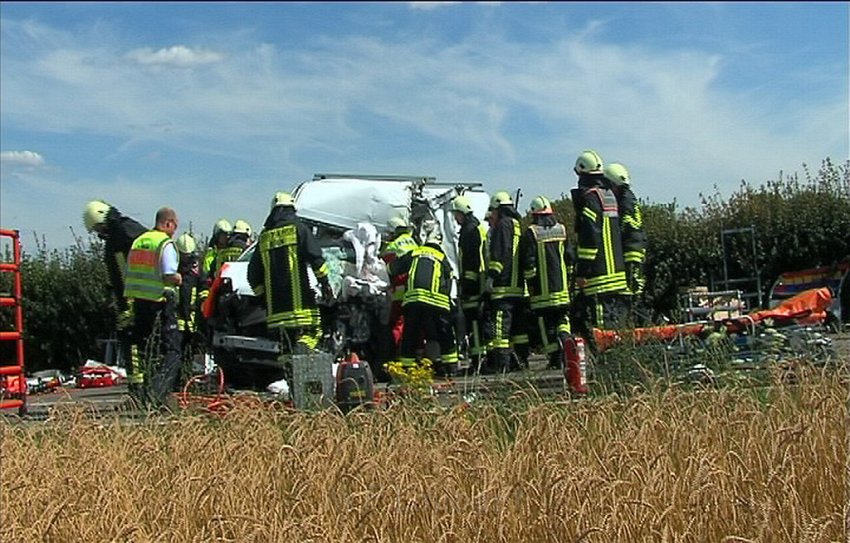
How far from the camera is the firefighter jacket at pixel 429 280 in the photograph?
11242 mm

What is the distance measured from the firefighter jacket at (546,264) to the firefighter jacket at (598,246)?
971mm

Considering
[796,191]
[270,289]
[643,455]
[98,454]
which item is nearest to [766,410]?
[643,455]

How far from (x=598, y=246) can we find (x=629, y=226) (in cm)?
60

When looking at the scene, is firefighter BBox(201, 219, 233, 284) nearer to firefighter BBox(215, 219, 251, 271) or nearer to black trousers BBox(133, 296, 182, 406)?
firefighter BBox(215, 219, 251, 271)

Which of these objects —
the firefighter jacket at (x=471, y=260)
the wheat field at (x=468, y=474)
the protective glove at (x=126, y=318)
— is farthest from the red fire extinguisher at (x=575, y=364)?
the firefighter jacket at (x=471, y=260)

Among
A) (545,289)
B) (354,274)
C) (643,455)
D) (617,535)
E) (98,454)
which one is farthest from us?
(354,274)

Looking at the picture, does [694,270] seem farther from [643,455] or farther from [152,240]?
[643,455]

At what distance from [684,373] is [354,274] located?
6.12 metres

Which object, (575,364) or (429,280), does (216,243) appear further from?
(575,364)

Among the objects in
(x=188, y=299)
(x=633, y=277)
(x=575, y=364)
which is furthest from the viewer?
(x=188, y=299)

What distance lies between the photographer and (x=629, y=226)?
403 inches

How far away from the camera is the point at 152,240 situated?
379 inches

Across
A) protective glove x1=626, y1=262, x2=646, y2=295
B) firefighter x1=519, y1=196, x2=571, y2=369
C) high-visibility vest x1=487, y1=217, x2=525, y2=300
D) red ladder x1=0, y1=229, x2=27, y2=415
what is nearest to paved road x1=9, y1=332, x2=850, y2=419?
red ladder x1=0, y1=229, x2=27, y2=415

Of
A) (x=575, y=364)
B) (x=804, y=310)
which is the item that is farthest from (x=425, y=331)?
(x=575, y=364)
